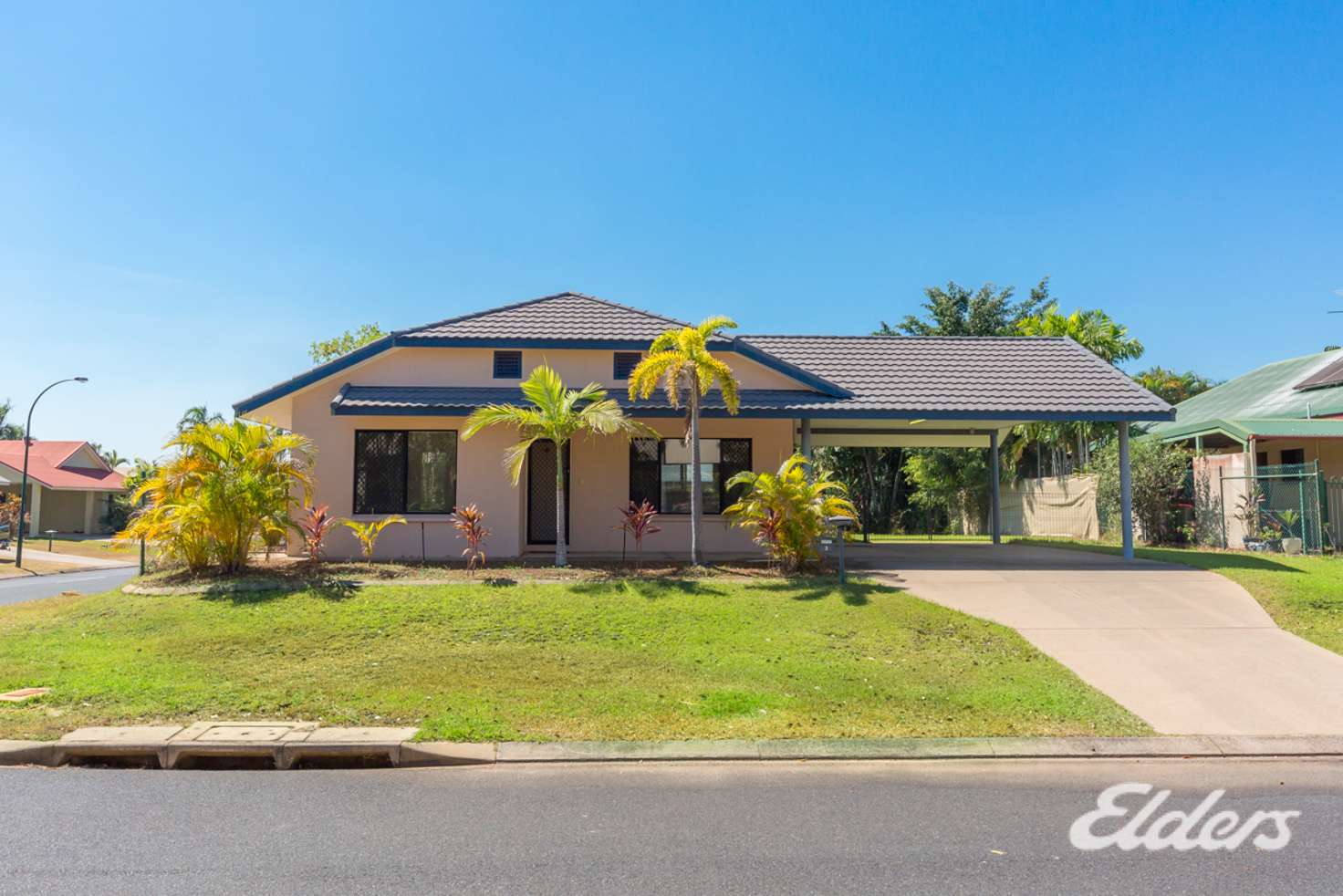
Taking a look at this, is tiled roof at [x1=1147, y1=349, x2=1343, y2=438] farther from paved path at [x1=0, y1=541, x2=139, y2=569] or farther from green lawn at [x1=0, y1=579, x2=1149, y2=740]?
paved path at [x1=0, y1=541, x2=139, y2=569]

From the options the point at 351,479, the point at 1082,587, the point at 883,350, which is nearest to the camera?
the point at 1082,587

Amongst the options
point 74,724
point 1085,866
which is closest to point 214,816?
point 74,724

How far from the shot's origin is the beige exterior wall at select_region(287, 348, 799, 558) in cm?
1512

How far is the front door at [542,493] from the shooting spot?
16.2 metres

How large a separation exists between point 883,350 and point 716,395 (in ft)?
15.9

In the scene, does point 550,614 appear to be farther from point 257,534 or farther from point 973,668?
point 257,534

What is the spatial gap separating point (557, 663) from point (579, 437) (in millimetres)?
7966

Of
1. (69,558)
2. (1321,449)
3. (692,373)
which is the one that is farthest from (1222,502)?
(69,558)

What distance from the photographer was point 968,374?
56.4 feet

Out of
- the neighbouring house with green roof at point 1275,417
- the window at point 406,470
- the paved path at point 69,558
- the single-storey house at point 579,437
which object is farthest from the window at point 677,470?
the paved path at point 69,558

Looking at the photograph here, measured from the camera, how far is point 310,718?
6969 mm

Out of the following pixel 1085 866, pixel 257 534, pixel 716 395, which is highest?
pixel 716 395

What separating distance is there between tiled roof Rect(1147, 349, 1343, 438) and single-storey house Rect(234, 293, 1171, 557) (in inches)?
379

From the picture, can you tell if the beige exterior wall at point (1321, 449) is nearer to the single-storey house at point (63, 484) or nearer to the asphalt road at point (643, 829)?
the asphalt road at point (643, 829)
